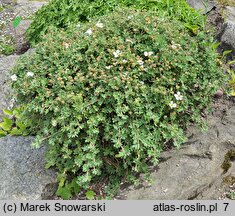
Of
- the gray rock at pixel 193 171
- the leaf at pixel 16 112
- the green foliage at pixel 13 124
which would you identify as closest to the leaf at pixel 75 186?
the gray rock at pixel 193 171

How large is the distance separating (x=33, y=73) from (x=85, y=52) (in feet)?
1.59

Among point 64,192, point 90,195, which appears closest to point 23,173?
point 64,192

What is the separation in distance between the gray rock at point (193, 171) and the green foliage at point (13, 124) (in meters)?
1.19

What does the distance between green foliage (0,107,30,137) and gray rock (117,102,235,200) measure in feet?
3.92

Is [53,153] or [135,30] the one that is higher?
[135,30]

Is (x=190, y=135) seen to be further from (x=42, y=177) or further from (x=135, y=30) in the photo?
(x=42, y=177)

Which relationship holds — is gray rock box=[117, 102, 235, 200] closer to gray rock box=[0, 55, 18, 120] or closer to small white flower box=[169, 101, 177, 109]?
small white flower box=[169, 101, 177, 109]

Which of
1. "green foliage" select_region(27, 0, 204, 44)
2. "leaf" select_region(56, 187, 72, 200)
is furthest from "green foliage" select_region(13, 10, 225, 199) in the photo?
"green foliage" select_region(27, 0, 204, 44)

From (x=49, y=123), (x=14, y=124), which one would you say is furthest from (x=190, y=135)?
(x=14, y=124)

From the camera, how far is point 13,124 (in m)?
4.09

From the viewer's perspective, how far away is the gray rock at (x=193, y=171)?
3240 millimetres

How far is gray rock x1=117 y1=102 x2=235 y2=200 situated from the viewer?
128 inches

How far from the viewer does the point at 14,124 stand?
410cm

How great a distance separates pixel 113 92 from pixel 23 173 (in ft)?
4.00
